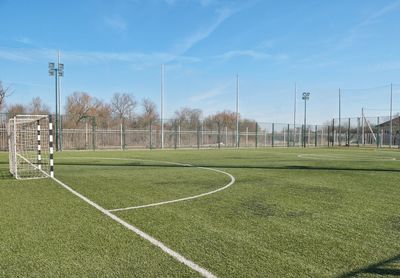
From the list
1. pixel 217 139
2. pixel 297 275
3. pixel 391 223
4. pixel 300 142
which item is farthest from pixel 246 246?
pixel 300 142

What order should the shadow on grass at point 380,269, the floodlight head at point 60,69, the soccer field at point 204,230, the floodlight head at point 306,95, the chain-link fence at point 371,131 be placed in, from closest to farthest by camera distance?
the shadow on grass at point 380,269
the soccer field at point 204,230
the floodlight head at point 60,69
the chain-link fence at point 371,131
the floodlight head at point 306,95

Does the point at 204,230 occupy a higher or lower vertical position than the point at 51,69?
lower

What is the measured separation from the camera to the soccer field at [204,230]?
3760 mm

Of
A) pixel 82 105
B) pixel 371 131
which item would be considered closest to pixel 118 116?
pixel 82 105

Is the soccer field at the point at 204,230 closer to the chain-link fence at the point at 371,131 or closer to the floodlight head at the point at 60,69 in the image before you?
the floodlight head at the point at 60,69

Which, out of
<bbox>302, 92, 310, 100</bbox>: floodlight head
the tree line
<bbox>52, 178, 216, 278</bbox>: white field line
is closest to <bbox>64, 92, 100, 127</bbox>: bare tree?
the tree line

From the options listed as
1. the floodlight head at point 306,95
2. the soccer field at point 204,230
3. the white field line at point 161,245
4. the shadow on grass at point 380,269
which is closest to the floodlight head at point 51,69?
the soccer field at point 204,230

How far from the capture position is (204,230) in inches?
201

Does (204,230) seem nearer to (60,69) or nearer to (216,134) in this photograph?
Answer: (60,69)

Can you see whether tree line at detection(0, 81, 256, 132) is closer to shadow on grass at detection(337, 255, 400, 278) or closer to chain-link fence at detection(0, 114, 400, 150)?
chain-link fence at detection(0, 114, 400, 150)

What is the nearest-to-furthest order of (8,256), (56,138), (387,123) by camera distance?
(8,256), (56,138), (387,123)

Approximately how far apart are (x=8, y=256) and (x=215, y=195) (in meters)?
4.55

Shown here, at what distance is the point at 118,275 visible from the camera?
355 cm

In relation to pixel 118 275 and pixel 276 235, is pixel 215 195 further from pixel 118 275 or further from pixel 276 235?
pixel 118 275
